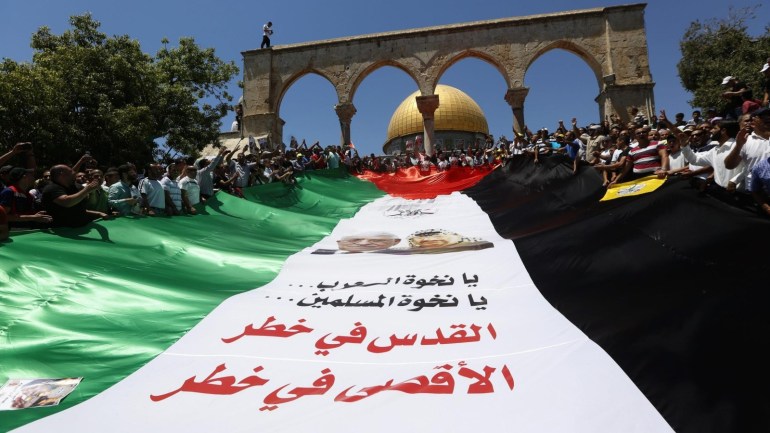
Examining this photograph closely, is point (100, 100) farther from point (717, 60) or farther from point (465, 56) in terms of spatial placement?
point (717, 60)

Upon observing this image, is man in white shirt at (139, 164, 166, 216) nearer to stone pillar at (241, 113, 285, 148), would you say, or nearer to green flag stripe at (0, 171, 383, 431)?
green flag stripe at (0, 171, 383, 431)

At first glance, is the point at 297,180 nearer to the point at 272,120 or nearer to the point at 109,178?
the point at 109,178

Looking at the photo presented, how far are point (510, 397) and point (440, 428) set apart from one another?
0.46m

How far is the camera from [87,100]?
17.1 metres

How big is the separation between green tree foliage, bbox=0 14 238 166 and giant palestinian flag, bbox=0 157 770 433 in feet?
44.0

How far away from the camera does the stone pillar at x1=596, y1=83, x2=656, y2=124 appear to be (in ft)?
59.5

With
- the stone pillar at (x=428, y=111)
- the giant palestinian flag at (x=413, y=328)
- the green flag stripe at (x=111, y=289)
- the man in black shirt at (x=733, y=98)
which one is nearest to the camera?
the giant palestinian flag at (x=413, y=328)

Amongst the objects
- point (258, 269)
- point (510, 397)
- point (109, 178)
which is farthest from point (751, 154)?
point (109, 178)

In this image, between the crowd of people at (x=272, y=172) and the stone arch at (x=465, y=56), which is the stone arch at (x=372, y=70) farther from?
the crowd of people at (x=272, y=172)

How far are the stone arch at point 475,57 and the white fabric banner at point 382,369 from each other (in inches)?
654

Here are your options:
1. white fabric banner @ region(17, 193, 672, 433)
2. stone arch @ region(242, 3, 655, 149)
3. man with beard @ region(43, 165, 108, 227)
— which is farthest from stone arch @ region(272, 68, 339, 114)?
white fabric banner @ region(17, 193, 672, 433)

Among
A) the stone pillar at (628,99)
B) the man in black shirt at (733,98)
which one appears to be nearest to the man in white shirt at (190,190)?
the man in black shirt at (733,98)

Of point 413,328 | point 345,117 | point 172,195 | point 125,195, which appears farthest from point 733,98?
point 345,117

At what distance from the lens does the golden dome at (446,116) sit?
36.3 meters
